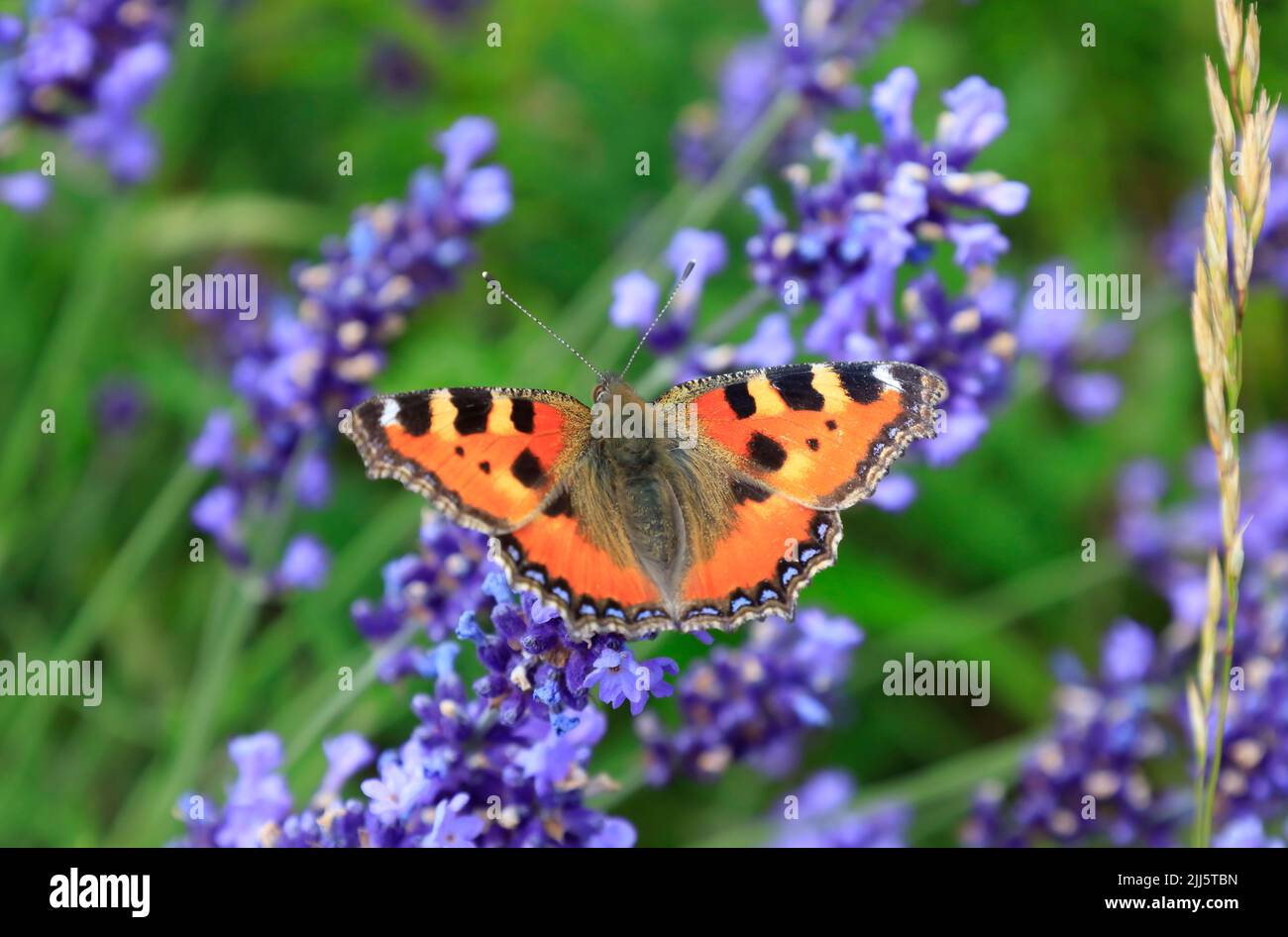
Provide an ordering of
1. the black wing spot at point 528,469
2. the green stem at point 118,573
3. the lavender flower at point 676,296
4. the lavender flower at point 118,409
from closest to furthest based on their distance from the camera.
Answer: the black wing spot at point 528,469
the lavender flower at point 676,296
the green stem at point 118,573
the lavender flower at point 118,409

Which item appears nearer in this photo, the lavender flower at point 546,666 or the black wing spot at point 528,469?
the lavender flower at point 546,666

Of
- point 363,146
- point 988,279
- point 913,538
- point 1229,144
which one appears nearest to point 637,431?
point 988,279

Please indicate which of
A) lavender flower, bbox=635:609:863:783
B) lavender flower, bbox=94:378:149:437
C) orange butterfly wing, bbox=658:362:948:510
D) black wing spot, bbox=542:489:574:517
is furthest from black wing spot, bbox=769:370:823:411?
lavender flower, bbox=94:378:149:437

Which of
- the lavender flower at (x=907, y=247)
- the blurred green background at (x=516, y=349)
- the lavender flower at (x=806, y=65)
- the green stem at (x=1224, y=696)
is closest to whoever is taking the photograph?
the green stem at (x=1224, y=696)

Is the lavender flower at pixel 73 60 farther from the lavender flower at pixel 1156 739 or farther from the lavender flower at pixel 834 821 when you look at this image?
the lavender flower at pixel 1156 739

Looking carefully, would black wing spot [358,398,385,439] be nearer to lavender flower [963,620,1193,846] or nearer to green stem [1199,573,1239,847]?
green stem [1199,573,1239,847]

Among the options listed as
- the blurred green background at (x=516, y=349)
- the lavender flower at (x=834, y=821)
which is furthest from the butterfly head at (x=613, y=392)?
the lavender flower at (x=834, y=821)
